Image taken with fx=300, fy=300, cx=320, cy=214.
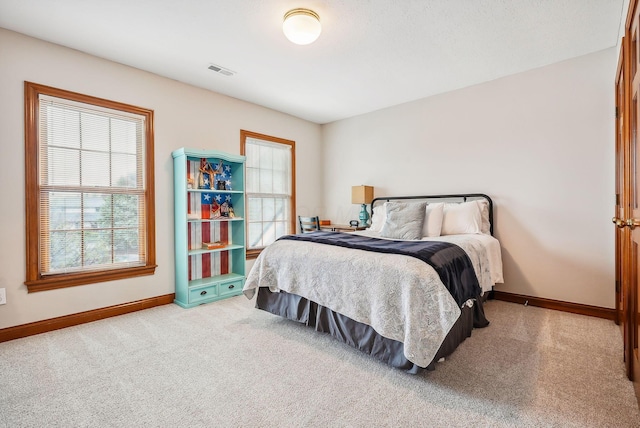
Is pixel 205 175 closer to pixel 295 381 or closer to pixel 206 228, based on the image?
pixel 206 228

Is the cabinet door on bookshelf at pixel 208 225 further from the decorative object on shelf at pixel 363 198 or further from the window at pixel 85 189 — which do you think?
the decorative object on shelf at pixel 363 198

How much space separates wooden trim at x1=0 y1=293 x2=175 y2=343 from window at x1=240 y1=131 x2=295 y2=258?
4.44 feet

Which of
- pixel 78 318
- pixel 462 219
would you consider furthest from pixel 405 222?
pixel 78 318

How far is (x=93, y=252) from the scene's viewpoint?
2977mm

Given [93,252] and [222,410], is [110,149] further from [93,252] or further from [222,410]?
[222,410]

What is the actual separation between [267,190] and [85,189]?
7.46 ft

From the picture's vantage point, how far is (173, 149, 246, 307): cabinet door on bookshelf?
3381 mm

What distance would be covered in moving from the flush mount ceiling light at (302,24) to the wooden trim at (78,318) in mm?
3049

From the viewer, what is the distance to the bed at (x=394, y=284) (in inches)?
71.6

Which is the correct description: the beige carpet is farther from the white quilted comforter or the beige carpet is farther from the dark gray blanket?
the dark gray blanket

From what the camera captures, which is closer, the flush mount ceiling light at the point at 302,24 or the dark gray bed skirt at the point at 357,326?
the dark gray bed skirt at the point at 357,326

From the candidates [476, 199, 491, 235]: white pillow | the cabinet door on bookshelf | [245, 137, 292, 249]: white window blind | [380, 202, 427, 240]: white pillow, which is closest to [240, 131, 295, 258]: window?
[245, 137, 292, 249]: white window blind

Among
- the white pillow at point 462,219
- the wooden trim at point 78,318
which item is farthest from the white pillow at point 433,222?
the wooden trim at point 78,318

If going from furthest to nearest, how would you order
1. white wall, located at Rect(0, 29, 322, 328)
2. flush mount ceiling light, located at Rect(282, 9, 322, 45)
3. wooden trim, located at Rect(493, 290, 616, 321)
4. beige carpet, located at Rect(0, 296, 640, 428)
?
wooden trim, located at Rect(493, 290, 616, 321), white wall, located at Rect(0, 29, 322, 328), flush mount ceiling light, located at Rect(282, 9, 322, 45), beige carpet, located at Rect(0, 296, 640, 428)
